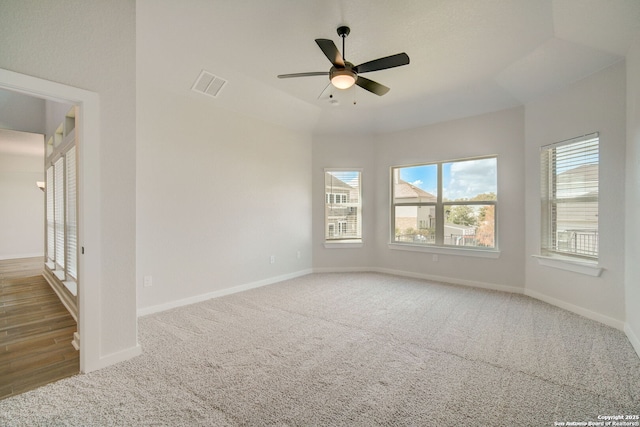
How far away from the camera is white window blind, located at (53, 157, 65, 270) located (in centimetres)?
413

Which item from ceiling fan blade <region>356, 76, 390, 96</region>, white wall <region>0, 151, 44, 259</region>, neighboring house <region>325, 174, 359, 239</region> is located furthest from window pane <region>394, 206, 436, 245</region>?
white wall <region>0, 151, 44, 259</region>

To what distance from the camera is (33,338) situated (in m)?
2.86

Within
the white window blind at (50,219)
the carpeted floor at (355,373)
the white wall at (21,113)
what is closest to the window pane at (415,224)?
the carpeted floor at (355,373)

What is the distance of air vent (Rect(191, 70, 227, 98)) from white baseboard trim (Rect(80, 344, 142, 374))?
3100 millimetres

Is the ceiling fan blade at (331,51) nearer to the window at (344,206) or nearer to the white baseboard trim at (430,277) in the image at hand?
the window at (344,206)

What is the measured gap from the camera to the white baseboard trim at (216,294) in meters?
3.52

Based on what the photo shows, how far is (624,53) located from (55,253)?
8.15 m

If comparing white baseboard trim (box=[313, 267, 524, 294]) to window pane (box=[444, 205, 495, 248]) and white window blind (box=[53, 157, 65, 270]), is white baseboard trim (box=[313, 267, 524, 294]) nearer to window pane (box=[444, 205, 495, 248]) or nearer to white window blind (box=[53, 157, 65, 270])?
window pane (box=[444, 205, 495, 248])

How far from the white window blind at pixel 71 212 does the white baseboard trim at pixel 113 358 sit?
183 centimetres

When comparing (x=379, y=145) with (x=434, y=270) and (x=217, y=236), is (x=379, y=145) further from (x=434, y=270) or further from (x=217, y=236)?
(x=217, y=236)

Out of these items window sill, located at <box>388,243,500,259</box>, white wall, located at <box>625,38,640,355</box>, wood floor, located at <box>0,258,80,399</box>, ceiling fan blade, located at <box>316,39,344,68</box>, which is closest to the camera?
wood floor, located at <box>0,258,80,399</box>

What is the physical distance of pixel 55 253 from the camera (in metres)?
4.82

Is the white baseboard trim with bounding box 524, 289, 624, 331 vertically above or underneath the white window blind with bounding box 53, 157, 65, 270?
A: underneath

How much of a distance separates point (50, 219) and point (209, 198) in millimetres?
3343
